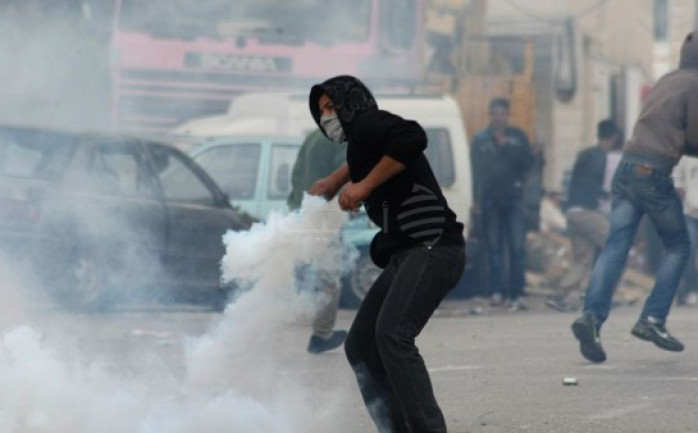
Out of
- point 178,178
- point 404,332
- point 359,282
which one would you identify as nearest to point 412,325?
point 404,332

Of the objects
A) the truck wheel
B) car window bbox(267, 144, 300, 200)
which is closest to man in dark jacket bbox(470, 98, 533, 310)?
car window bbox(267, 144, 300, 200)

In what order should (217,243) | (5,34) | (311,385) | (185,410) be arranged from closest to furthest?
(185,410)
(311,385)
(5,34)
(217,243)

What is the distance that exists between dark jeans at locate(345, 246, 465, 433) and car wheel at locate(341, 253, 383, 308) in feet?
26.1

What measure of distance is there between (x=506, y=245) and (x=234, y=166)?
252 centimetres

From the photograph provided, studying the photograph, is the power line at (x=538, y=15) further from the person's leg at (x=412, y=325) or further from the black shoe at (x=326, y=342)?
the person's leg at (x=412, y=325)

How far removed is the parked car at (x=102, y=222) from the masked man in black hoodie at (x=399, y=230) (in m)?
5.67

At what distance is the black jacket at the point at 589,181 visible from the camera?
53.0 ft

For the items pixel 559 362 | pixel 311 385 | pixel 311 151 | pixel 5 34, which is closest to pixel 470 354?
pixel 559 362

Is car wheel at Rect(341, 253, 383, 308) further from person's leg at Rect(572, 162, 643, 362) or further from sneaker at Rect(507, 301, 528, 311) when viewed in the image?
person's leg at Rect(572, 162, 643, 362)

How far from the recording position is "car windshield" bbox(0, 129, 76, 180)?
11711mm

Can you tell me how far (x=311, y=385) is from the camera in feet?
27.8

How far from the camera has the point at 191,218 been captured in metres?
13.6

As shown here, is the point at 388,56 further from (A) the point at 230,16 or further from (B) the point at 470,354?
(B) the point at 470,354

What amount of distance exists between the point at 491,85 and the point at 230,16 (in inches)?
148
